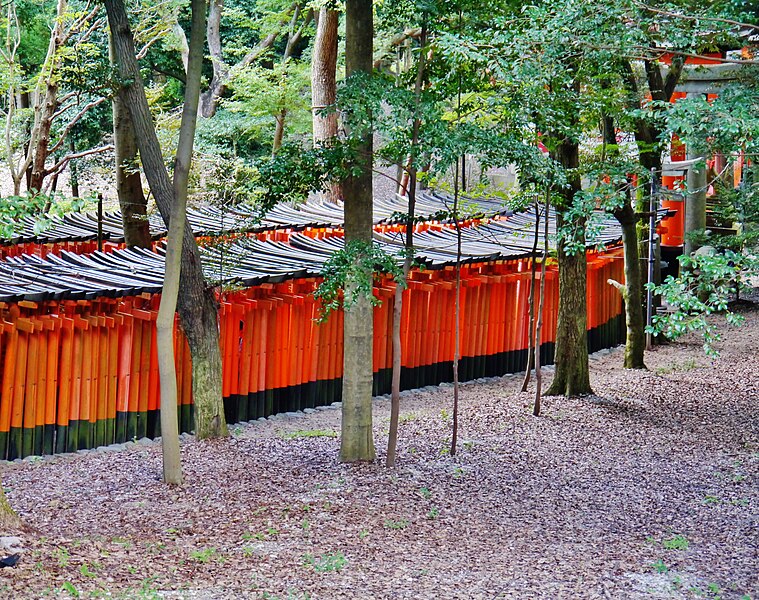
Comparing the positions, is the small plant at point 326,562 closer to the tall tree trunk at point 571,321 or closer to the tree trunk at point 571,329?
the tall tree trunk at point 571,321

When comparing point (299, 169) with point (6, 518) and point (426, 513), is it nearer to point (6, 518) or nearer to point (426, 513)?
point (426, 513)

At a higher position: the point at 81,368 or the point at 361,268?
the point at 361,268

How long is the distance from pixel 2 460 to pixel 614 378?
8380 mm

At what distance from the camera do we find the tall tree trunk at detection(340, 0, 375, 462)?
8.23 m

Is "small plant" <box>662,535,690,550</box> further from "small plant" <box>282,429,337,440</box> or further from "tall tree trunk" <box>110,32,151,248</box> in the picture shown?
"tall tree trunk" <box>110,32,151,248</box>

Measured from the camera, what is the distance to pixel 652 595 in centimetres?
604

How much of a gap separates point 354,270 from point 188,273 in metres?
2.19

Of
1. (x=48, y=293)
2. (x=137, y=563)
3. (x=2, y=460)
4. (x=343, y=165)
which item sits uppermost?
(x=343, y=165)

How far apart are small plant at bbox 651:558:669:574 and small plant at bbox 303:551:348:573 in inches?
82.3

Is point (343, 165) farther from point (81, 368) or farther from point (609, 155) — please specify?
point (609, 155)

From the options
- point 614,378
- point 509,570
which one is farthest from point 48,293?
point 614,378

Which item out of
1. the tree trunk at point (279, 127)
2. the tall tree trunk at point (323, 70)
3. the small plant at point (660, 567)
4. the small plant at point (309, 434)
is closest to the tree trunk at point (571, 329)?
the small plant at point (309, 434)

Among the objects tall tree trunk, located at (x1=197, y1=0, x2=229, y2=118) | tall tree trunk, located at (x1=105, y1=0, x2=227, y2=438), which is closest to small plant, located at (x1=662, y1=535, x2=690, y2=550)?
tall tree trunk, located at (x1=105, y1=0, x2=227, y2=438)

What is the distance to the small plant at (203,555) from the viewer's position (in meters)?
6.24
